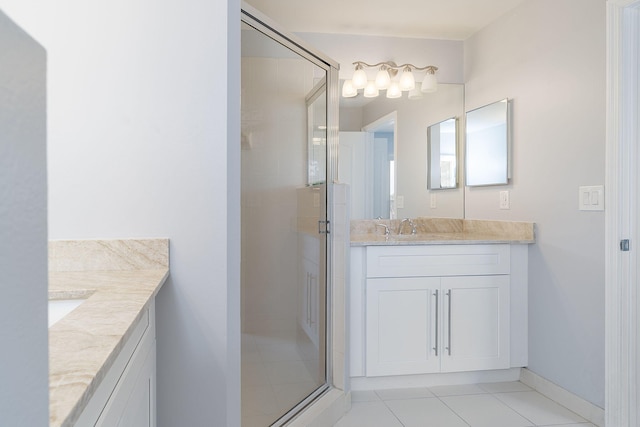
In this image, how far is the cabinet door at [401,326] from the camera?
2.52 metres

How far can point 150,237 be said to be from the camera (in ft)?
4.56

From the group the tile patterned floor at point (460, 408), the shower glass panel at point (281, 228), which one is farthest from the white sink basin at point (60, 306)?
the tile patterned floor at point (460, 408)

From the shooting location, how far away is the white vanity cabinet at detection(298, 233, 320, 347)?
7.14 feet

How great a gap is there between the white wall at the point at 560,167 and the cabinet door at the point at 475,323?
174mm

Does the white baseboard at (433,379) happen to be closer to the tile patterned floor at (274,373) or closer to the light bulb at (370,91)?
the tile patterned floor at (274,373)

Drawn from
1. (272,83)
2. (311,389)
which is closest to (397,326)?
(311,389)

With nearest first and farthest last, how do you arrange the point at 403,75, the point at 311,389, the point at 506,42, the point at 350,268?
the point at 311,389, the point at 350,268, the point at 506,42, the point at 403,75

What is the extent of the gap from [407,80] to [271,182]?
5.26ft

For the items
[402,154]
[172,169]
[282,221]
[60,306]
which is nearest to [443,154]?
[402,154]

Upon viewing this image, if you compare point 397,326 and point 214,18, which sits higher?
point 214,18

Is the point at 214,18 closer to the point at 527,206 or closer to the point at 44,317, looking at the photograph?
the point at 44,317

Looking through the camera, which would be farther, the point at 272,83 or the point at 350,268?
the point at 350,268

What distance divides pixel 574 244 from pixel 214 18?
6.43 feet

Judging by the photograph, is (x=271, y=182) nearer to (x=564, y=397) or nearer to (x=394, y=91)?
(x=394, y=91)
